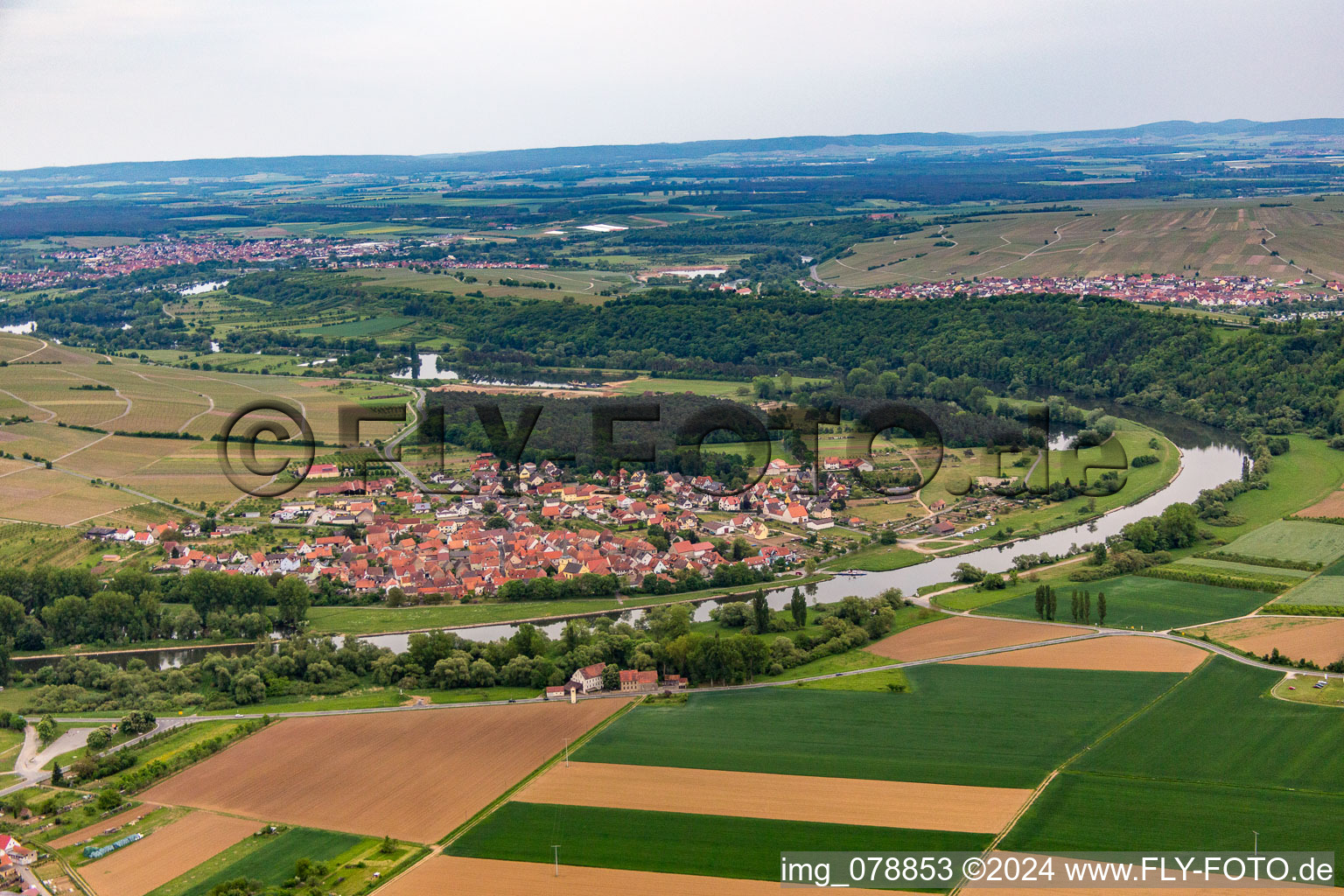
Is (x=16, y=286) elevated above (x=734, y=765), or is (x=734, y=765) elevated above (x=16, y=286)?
(x=16, y=286)

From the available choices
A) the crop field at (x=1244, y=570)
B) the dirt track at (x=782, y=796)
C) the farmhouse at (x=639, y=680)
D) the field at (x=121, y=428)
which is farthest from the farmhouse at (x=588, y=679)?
the field at (x=121, y=428)

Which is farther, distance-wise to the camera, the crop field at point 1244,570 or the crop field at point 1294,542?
the crop field at point 1294,542

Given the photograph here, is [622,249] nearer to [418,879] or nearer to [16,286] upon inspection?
[16,286]

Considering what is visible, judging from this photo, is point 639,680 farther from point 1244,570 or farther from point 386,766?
point 1244,570

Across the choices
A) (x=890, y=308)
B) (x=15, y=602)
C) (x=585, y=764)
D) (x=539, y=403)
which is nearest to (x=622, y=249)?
(x=890, y=308)

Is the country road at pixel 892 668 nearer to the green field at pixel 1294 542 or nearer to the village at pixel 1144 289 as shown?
the green field at pixel 1294 542

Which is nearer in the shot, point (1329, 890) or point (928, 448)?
point (1329, 890)
